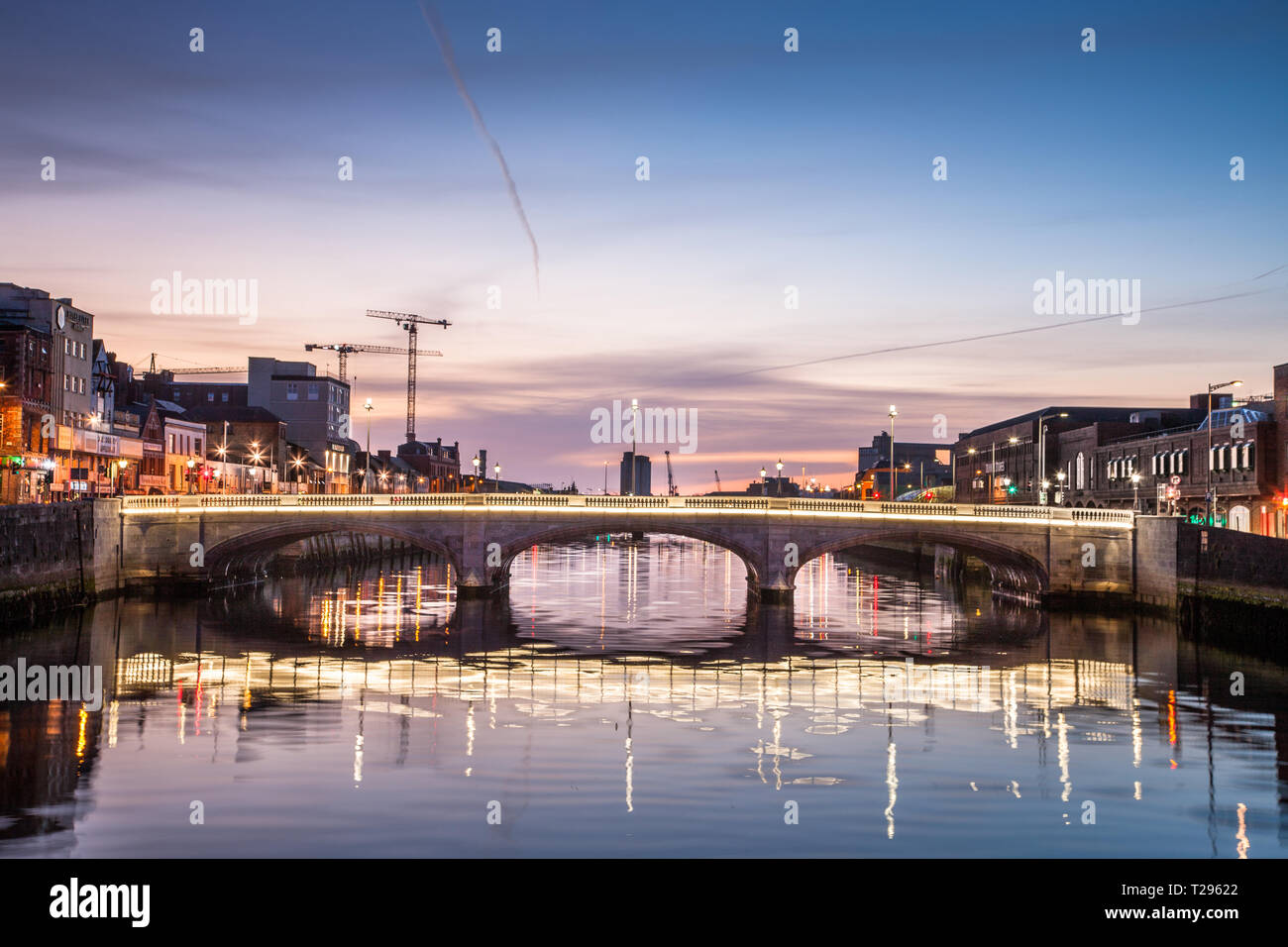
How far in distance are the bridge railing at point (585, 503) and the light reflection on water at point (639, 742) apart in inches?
468

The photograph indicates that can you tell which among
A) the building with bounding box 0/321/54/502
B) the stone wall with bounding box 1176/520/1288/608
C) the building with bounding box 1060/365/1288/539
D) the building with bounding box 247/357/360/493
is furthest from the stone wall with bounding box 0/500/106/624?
the building with bounding box 247/357/360/493

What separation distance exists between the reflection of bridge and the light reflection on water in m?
10.4

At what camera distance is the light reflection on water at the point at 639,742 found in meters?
27.2

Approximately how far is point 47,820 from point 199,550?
5845 cm

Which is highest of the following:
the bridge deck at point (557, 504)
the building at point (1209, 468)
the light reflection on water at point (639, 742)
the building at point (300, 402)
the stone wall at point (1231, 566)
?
the building at point (300, 402)

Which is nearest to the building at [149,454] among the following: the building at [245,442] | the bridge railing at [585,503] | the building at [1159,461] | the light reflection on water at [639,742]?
the building at [245,442]

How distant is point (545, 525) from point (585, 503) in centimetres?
328

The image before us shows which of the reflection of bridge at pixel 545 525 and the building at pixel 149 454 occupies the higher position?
the building at pixel 149 454

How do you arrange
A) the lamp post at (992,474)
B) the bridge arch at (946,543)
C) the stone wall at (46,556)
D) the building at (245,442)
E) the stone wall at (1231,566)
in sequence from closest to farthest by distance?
the stone wall at (46,556) < the stone wall at (1231,566) < the bridge arch at (946,543) < the building at (245,442) < the lamp post at (992,474)

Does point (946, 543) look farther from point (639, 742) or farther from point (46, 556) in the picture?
point (46, 556)

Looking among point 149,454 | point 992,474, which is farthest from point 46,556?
point 992,474

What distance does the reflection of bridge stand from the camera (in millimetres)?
81625

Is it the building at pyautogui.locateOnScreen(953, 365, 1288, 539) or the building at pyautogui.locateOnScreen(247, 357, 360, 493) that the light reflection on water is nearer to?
the building at pyautogui.locateOnScreen(953, 365, 1288, 539)

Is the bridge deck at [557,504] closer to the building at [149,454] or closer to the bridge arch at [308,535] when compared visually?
the bridge arch at [308,535]
